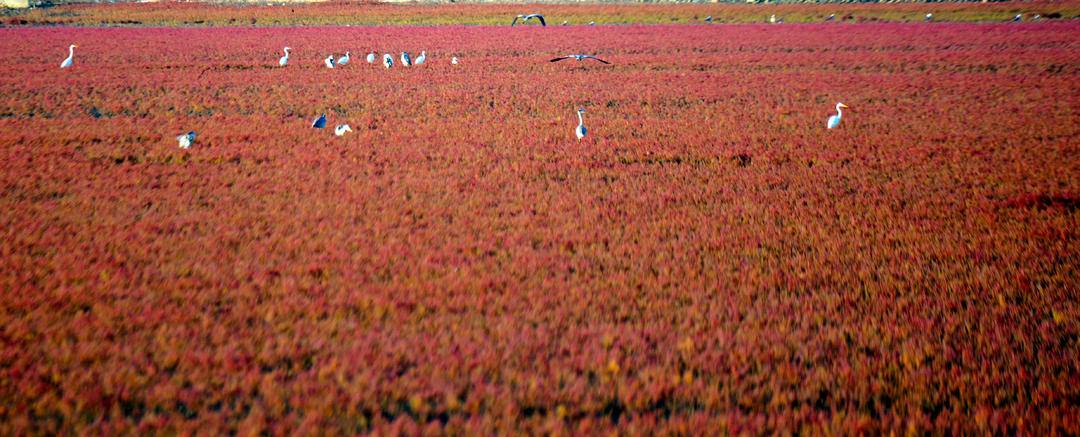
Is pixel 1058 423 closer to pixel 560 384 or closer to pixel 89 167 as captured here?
pixel 560 384

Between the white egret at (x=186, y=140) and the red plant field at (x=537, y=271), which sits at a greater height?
the white egret at (x=186, y=140)

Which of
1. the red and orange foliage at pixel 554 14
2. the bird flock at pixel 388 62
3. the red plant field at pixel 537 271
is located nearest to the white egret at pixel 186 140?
the bird flock at pixel 388 62

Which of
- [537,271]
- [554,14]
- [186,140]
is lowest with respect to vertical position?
[554,14]

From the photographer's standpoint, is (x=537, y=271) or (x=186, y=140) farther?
(x=186, y=140)

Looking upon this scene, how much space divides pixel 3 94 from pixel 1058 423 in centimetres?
2051

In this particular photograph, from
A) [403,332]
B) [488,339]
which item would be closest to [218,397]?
[403,332]

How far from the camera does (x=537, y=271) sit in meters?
6.29

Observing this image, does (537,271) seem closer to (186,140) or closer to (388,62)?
(186,140)

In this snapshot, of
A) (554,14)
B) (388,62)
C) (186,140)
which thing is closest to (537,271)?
(186,140)

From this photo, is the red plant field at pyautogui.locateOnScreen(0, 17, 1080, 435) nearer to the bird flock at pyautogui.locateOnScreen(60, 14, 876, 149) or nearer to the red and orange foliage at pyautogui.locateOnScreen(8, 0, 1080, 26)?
the bird flock at pyautogui.locateOnScreen(60, 14, 876, 149)

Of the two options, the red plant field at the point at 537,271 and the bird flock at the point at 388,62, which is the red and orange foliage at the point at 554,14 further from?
the red plant field at the point at 537,271

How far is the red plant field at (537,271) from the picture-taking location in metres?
4.28

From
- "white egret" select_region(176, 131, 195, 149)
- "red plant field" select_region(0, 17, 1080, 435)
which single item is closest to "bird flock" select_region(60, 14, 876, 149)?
"white egret" select_region(176, 131, 195, 149)

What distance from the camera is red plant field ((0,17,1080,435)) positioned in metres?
4.28
